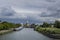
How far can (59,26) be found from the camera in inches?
3076

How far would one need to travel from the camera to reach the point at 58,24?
79.4m

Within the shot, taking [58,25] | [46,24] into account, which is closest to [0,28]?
[58,25]

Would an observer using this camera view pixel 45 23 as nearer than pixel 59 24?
No

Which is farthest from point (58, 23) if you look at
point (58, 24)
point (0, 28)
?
point (0, 28)

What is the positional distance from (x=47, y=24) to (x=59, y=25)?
104 ft

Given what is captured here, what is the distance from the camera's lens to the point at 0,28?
8125 centimetres

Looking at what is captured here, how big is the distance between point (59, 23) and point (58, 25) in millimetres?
986

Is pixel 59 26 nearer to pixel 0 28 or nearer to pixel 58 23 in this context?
pixel 58 23

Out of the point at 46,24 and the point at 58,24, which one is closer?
the point at 58,24

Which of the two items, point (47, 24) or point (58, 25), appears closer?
point (58, 25)

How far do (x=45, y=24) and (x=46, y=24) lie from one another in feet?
4.24

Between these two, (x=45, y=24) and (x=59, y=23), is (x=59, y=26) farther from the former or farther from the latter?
(x=45, y=24)

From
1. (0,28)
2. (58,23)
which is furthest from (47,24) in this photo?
(0,28)

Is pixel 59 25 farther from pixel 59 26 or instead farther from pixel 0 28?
pixel 0 28
